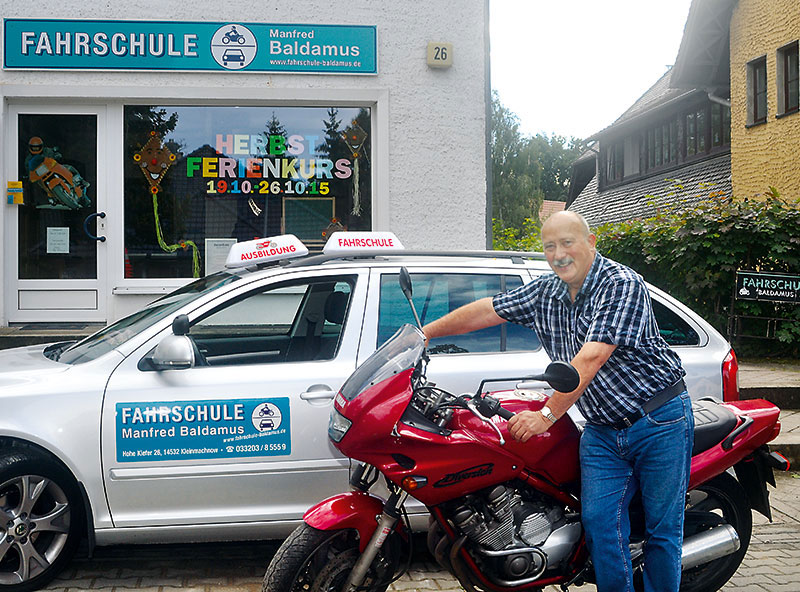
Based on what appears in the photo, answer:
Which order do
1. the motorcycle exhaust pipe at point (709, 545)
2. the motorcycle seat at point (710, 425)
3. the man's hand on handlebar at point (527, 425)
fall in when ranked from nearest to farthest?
the man's hand on handlebar at point (527, 425) < the motorcycle seat at point (710, 425) < the motorcycle exhaust pipe at point (709, 545)

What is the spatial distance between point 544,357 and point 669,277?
25.5 feet

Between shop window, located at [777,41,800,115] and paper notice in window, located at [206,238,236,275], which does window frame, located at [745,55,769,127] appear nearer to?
shop window, located at [777,41,800,115]

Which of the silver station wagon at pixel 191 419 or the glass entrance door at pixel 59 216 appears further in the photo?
the glass entrance door at pixel 59 216

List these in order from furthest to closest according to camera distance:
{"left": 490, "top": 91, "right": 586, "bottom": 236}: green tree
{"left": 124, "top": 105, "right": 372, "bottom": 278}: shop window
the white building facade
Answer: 1. {"left": 490, "top": 91, "right": 586, "bottom": 236}: green tree
2. {"left": 124, "top": 105, "right": 372, "bottom": 278}: shop window
3. the white building facade

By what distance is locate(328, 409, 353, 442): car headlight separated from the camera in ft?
9.44

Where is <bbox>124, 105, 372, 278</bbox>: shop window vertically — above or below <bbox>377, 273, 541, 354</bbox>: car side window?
above

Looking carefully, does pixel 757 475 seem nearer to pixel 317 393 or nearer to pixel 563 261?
pixel 563 261

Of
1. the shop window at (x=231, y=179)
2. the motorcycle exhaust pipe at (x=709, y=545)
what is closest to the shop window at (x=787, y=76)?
the shop window at (x=231, y=179)

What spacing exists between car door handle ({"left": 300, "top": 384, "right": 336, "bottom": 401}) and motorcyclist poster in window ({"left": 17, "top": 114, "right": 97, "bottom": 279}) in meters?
5.41

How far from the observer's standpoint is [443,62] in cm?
888

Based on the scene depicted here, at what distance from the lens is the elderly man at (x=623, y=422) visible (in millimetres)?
3068

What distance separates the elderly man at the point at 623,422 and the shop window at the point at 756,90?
1690cm

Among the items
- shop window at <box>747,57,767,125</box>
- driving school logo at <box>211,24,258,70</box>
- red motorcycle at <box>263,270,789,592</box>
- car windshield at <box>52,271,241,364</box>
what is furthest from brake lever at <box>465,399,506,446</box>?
shop window at <box>747,57,767,125</box>

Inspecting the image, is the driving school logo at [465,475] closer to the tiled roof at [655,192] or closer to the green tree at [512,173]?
the tiled roof at [655,192]
